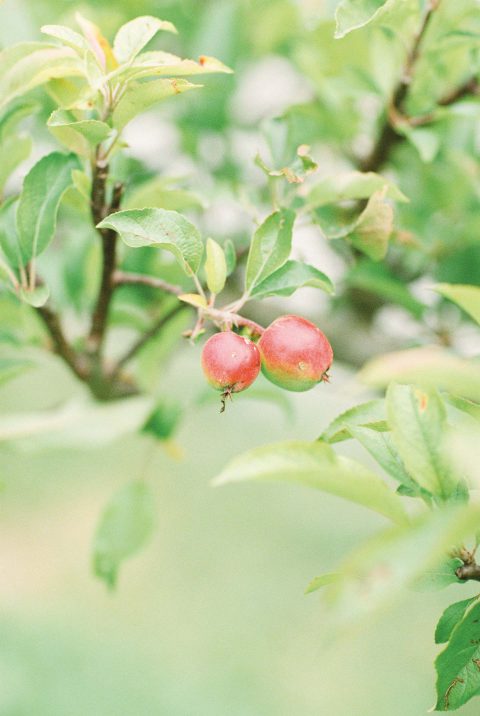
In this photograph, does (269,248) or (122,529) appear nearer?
(269,248)

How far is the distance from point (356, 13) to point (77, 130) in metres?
0.25

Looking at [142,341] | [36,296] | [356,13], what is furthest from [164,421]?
[356,13]

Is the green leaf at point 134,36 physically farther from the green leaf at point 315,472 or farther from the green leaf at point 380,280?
the green leaf at point 380,280

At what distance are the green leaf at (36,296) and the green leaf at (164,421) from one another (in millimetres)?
289

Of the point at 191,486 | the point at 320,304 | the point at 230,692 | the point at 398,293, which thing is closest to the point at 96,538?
the point at 398,293

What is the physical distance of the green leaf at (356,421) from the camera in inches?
21.4

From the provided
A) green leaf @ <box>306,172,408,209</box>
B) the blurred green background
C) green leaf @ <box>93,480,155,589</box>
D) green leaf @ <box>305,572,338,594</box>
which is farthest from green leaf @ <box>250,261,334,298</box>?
green leaf @ <box>93,480,155,589</box>

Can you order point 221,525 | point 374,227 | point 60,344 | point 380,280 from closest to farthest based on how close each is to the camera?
1. point 374,227
2. point 60,344
3. point 380,280
4. point 221,525

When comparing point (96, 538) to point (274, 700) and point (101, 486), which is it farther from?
point (101, 486)

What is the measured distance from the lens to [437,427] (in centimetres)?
49

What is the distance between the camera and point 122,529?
38.5 inches

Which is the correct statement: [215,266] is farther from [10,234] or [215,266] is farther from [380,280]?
[380,280]

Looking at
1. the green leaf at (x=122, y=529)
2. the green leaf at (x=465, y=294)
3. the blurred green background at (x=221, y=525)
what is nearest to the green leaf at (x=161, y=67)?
the green leaf at (x=465, y=294)

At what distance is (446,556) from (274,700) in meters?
1.23
